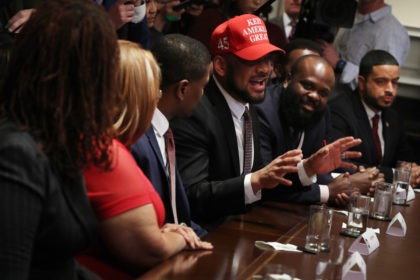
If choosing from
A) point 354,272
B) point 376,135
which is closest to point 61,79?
point 354,272

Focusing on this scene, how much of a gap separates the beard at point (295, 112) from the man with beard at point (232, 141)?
0.92ft

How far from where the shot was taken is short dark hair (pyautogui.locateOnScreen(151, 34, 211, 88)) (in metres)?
2.70

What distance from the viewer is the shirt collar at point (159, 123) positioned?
251cm

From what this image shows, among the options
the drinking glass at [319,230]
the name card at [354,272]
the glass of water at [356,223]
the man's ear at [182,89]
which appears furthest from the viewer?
the man's ear at [182,89]

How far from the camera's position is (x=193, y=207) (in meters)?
2.89

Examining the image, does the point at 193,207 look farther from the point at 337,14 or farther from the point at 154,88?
the point at 337,14

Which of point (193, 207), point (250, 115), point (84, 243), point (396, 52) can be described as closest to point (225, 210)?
point (193, 207)

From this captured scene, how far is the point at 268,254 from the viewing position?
2.19 meters

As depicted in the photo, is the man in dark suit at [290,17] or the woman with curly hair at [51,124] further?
the man in dark suit at [290,17]

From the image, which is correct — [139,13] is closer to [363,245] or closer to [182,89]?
[182,89]

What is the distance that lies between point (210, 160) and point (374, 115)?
1883 mm

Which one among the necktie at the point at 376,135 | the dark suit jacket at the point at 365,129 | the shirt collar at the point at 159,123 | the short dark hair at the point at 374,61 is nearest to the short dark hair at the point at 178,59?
the shirt collar at the point at 159,123

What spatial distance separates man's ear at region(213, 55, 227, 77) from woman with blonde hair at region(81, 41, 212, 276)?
122 centimetres

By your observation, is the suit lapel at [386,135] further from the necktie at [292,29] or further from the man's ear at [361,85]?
the necktie at [292,29]
